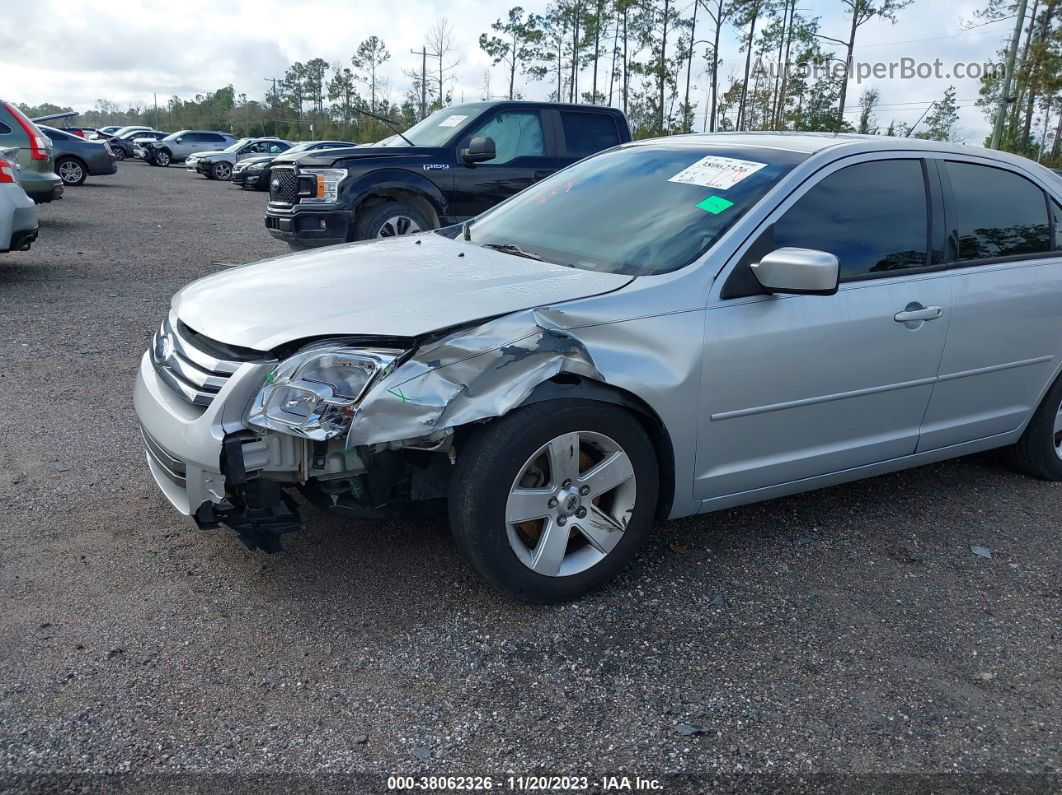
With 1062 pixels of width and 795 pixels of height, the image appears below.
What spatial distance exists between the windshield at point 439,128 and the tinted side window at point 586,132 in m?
1.02

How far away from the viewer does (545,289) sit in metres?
3.13

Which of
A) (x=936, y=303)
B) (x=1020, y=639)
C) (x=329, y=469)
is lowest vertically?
(x=1020, y=639)

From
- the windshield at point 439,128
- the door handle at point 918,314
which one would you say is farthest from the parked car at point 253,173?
the door handle at point 918,314

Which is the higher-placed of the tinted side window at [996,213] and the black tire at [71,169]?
the tinted side window at [996,213]

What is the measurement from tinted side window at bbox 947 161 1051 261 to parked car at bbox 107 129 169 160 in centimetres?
3968

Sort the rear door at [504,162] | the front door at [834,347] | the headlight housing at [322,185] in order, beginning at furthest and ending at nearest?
the rear door at [504,162], the headlight housing at [322,185], the front door at [834,347]

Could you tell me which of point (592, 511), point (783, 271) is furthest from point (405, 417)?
point (783, 271)

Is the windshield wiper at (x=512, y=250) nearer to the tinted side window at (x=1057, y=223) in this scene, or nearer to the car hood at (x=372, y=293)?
the car hood at (x=372, y=293)

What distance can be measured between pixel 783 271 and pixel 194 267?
8.58 meters

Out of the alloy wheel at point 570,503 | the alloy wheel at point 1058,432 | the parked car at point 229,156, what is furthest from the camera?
the parked car at point 229,156

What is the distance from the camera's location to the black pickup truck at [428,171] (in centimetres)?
859

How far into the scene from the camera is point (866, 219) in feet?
12.2

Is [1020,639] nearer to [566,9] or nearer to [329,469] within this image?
[329,469]

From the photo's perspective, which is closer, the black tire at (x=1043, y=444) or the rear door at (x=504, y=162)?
the black tire at (x=1043, y=444)
